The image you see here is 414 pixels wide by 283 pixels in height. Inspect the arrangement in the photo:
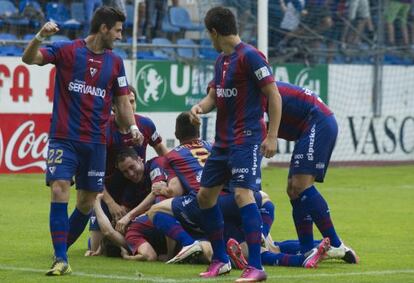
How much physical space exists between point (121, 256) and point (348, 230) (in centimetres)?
331

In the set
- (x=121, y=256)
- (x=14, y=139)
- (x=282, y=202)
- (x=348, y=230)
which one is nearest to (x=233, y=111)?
(x=121, y=256)

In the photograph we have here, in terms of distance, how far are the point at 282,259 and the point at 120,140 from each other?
1901 mm

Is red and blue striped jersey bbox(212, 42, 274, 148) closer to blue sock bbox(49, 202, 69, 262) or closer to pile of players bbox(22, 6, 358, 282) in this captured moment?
pile of players bbox(22, 6, 358, 282)

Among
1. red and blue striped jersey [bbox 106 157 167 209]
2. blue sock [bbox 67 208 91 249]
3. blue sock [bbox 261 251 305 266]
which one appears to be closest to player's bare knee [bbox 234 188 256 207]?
blue sock [bbox 261 251 305 266]

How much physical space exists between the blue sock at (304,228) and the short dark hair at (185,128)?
3.47ft

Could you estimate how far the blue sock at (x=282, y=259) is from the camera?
31.3ft

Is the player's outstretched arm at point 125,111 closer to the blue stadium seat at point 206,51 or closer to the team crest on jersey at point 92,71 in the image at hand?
the team crest on jersey at point 92,71

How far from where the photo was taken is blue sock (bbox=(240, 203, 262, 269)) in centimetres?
836

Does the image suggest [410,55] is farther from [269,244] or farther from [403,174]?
[269,244]

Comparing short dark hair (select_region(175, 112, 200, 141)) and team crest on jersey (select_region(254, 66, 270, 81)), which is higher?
team crest on jersey (select_region(254, 66, 270, 81))

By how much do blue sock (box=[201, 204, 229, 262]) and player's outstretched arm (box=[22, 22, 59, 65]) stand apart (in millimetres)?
1727

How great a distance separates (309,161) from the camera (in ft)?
32.1

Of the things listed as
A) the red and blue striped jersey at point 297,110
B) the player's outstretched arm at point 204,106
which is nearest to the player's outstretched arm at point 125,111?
the player's outstretched arm at point 204,106

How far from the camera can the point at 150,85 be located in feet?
67.6
